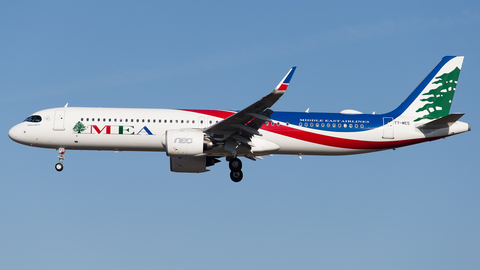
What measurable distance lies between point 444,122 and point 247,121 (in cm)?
1176

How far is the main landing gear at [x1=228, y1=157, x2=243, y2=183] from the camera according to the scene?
1388 inches

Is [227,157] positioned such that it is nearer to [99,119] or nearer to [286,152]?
[286,152]

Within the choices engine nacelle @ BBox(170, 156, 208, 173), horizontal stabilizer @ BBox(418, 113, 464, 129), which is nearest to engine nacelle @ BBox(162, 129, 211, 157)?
engine nacelle @ BBox(170, 156, 208, 173)

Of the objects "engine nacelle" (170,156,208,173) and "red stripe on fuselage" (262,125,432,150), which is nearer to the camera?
"red stripe on fuselage" (262,125,432,150)

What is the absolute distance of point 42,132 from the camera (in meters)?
35.6

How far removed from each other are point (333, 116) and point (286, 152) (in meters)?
3.60

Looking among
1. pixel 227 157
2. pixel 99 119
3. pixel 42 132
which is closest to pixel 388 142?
pixel 227 157

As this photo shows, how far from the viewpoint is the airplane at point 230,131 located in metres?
34.9

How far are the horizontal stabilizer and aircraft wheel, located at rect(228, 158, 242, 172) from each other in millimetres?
11190

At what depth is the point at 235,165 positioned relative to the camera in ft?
116

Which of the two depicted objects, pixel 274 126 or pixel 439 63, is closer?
pixel 274 126

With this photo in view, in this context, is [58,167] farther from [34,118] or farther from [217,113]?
[217,113]

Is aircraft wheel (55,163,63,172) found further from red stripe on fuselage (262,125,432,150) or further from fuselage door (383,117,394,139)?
fuselage door (383,117,394,139)

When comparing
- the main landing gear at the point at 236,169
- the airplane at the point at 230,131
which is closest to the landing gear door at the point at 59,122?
the airplane at the point at 230,131
